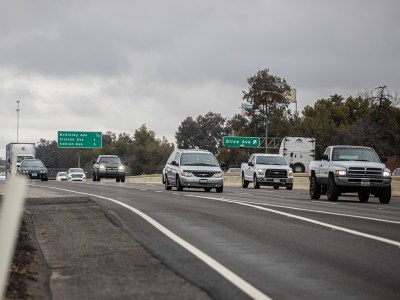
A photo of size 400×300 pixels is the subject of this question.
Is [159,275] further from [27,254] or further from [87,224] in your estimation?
[87,224]

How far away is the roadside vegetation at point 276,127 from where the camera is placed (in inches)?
3201

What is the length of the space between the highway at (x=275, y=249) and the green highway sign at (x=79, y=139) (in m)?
70.9

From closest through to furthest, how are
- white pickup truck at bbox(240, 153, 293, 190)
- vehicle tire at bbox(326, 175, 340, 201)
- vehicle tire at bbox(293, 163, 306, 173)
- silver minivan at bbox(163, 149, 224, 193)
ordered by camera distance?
vehicle tire at bbox(326, 175, 340, 201) < silver minivan at bbox(163, 149, 224, 193) < white pickup truck at bbox(240, 153, 293, 190) < vehicle tire at bbox(293, 163, 306, 173)

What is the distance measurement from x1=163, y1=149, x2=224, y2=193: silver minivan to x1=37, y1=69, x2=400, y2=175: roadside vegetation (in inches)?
192

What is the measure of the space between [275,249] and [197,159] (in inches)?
934

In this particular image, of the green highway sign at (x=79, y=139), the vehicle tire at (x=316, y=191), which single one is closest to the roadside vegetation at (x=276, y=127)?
the vehicle tire at (x=316, y=191)

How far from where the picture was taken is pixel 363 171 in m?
26.7

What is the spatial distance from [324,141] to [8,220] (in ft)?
285

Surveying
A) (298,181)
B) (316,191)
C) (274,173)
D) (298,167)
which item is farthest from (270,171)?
(298,167)

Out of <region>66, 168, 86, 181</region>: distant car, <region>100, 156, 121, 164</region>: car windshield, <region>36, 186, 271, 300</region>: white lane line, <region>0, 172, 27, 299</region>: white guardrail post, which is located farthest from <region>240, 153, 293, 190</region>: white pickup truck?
<region>0, 172, 27, 299</region>: white guardrail post

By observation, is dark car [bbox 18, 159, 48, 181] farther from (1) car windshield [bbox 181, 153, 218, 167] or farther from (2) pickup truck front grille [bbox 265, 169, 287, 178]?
(1) car windshield [bbox 181, 153, 218, 167]

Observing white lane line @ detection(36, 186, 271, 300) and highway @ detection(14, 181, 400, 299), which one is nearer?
white lane line @ detection(36, 186, 271, 300)

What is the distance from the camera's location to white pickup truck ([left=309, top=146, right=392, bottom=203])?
2658cm

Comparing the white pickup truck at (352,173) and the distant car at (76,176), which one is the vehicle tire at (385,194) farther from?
the distant car at (76,176)
